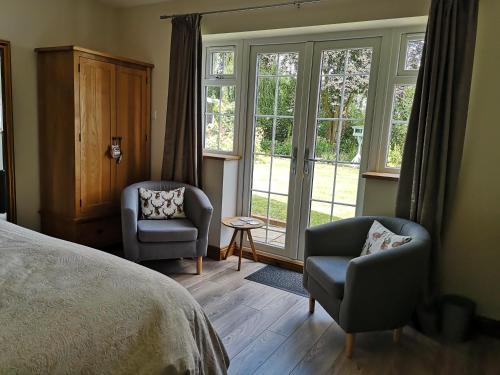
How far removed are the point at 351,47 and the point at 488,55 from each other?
1033 mm

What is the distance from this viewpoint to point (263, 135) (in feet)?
12.2

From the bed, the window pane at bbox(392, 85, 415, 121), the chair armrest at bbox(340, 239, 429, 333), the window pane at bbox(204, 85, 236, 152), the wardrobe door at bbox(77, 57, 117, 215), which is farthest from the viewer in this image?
the window pane at bbox(204, 85, 236, 152)

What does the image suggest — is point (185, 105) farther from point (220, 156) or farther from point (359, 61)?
point (359, 61)

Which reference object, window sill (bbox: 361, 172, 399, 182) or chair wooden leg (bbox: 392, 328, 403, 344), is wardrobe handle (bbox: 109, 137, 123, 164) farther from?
chair wooden leg (bbox: 392, 328, 403, 344)

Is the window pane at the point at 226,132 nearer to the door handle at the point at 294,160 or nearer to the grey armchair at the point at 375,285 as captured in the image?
the door handle at the point at 294,160

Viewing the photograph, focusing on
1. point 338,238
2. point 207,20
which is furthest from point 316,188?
point 207,20

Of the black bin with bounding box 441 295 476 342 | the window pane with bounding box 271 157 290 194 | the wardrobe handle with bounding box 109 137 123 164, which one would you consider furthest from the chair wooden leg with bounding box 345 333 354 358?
the wardrobe handle with bounding box 109 137 123 164

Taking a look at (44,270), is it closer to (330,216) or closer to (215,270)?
(215,270)

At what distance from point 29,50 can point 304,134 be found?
2514 millimetres

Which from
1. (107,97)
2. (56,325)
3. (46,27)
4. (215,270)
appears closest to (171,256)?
(215,270)

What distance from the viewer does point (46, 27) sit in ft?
11.5

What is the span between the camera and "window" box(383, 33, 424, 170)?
2.95 m

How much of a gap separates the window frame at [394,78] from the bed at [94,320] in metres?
2.17

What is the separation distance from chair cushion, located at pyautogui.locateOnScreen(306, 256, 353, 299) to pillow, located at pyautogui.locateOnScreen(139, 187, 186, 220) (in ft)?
4.62
